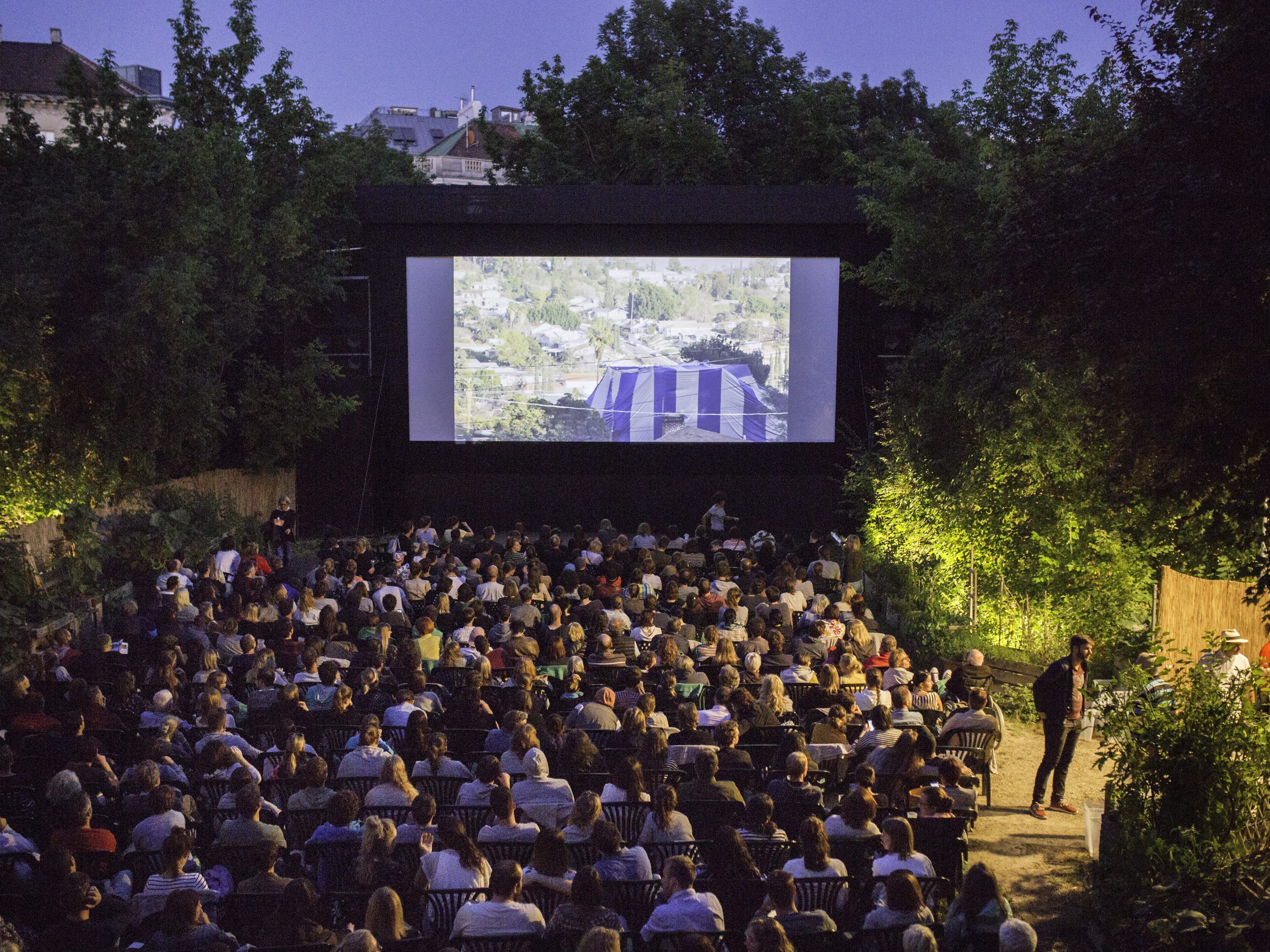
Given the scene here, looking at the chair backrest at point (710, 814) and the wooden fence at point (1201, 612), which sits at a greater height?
the wooden fence at point (1201, 612)

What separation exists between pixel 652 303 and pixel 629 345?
2.55 feet

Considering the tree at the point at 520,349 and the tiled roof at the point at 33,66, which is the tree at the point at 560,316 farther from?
the tiled roof at the point at 33,66

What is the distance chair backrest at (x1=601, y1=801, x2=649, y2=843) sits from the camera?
5879 millimetres

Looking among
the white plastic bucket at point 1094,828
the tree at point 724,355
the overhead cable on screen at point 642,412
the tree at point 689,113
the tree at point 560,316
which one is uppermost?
the tree at point 689,113

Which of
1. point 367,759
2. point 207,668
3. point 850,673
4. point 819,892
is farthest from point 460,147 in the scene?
point 819,892

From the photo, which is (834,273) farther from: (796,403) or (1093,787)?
(1093,787)

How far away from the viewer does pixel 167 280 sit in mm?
14273

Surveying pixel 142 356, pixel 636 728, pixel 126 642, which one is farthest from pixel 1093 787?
pixel 142 356

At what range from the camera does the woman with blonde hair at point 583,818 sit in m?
5.40

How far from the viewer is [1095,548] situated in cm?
1079

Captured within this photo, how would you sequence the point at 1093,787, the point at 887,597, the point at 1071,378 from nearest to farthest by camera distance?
the point at 1093,787
the point at 1071,378
the point at 887,597

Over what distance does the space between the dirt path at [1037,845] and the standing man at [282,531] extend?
1019 cm

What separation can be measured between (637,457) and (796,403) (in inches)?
110

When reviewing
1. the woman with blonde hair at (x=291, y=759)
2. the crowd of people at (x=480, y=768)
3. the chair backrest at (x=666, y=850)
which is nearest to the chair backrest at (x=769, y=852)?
the crowd of people at (x=480, y=768)
